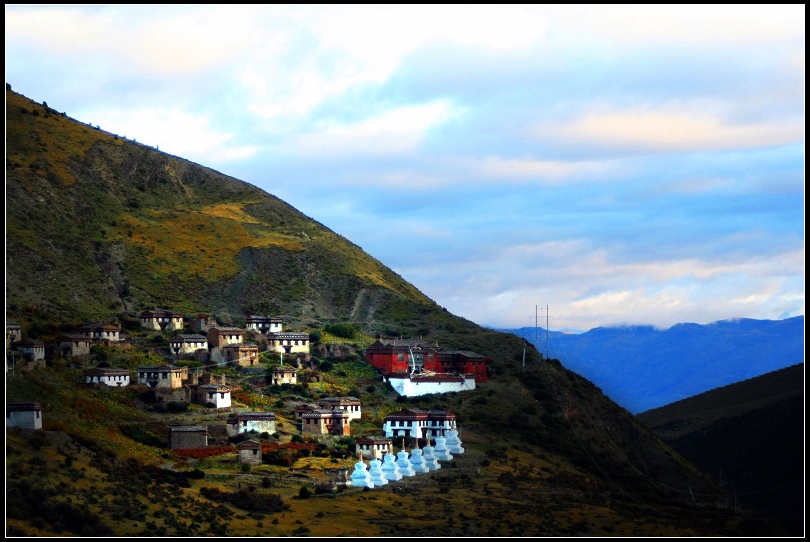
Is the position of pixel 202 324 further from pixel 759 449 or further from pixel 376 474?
pixel 759 449

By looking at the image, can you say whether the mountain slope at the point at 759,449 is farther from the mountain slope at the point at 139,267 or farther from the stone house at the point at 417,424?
the mountain slope at the point at 139,267

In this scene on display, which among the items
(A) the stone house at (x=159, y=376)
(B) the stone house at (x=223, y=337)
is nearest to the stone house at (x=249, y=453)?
(A) the stone house at (x=159, y=376)

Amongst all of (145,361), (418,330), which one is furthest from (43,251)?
(418,330)

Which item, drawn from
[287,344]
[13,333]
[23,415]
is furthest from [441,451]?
[13,333]

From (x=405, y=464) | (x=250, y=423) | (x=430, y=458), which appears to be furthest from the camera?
(x=430, y=458)

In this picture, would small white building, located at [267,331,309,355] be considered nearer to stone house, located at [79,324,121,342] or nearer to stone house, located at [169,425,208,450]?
stone house, located at [79,324,121,342]

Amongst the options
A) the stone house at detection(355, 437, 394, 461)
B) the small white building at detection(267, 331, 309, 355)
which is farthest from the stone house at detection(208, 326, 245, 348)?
the stone house at detection(355, 437, 394, 461)
